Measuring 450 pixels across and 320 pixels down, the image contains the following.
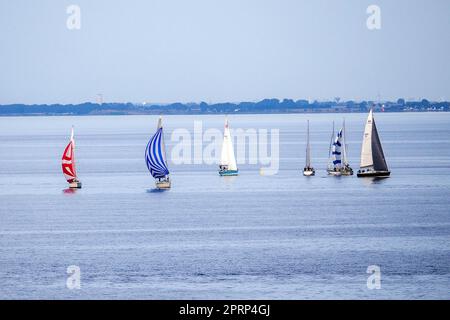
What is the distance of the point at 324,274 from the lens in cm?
5241

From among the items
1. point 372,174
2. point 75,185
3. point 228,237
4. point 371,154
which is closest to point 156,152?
point 75,185

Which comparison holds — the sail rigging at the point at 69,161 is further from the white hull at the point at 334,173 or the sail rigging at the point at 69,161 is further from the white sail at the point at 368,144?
the white sail at the point at 368,144

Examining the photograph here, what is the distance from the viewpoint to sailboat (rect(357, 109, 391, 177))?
105 m

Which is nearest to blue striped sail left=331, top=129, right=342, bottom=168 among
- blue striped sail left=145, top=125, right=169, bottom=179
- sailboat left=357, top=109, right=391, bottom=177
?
sailboat left=357, top=109, right=391, bottom=177

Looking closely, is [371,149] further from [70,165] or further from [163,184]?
[70,165]

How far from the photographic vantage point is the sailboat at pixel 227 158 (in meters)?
113

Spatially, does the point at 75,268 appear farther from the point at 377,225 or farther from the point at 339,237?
the point at 377,225

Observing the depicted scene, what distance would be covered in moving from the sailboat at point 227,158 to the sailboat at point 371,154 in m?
15.6

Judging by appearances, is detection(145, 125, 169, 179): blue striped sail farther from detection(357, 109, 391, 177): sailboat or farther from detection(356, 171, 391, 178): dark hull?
detection(356, 171, 391, 178): dark hull

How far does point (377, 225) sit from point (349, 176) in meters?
42.4

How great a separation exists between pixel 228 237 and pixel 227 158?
49252 millimetres

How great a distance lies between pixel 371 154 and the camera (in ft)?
349

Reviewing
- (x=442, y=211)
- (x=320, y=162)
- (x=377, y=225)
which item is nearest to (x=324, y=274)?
(x=377, y=225)

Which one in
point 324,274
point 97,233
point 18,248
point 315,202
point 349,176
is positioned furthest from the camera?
point 349,176
